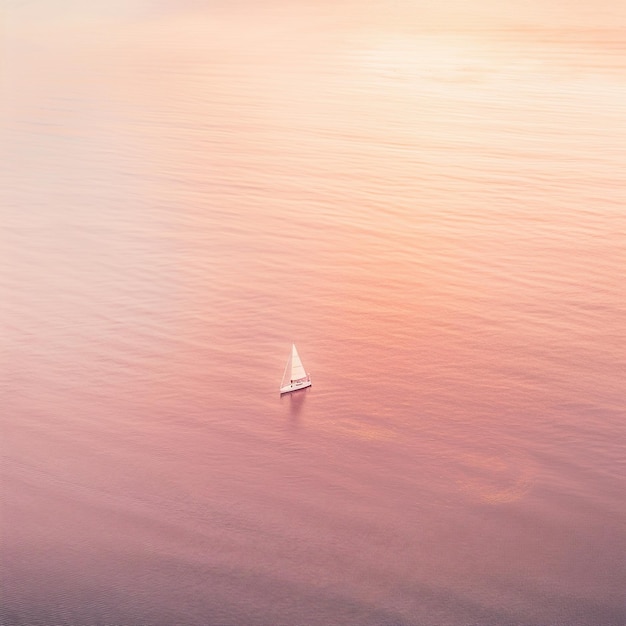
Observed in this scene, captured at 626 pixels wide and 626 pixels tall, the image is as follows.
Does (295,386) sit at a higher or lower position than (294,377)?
lower

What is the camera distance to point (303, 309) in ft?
45.2

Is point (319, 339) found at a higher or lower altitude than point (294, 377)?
higher

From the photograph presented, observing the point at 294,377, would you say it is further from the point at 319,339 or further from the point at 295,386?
the point at 319,339

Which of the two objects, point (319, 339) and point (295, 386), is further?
point (319, 339)

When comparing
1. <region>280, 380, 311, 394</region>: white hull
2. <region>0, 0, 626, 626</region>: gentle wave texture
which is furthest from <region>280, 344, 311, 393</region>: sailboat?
<region>0, 0, 626, 626</region>: gentle wave texture

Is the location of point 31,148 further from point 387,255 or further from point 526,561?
point 526,561

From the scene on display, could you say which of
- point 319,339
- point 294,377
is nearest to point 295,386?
point 294,377

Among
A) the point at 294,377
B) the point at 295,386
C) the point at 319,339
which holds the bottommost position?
the point at 295,386

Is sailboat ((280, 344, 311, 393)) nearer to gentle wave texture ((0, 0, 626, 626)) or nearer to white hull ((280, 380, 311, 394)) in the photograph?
white hull ((280, 380, 311, 394))

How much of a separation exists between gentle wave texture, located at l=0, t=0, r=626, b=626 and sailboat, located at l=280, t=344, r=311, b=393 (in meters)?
0.12

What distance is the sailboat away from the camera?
12.0 metres

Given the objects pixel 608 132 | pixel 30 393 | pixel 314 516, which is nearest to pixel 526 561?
pixel 314 516

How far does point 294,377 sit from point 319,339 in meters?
1.19

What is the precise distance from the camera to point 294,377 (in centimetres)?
1209
